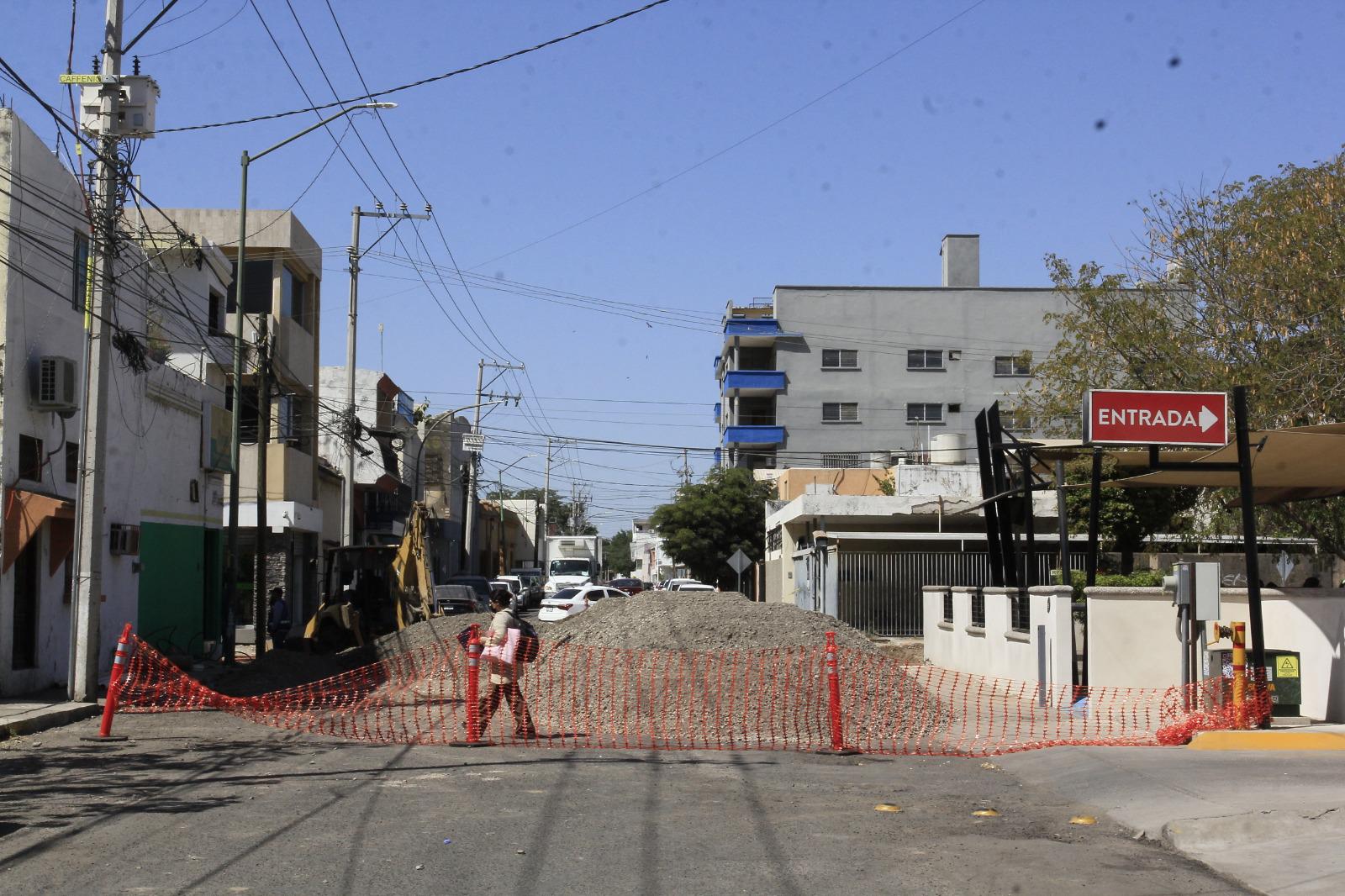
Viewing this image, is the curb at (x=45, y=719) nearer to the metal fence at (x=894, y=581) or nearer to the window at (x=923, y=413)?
the metal fence at (x=894, y=581)

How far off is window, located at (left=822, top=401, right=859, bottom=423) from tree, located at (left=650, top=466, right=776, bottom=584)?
31.1 feet

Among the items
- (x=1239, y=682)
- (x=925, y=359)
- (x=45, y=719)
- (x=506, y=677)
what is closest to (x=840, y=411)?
(x=925, y=359)

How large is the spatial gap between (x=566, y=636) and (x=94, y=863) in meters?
14.7

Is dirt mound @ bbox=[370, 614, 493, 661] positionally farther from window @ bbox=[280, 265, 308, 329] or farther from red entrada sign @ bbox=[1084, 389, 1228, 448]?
window @ bbox=[280, 265, 308, 329]

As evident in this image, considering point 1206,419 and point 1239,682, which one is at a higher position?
point 1206,419

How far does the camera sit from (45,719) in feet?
50.3

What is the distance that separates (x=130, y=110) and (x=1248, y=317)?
19723mm

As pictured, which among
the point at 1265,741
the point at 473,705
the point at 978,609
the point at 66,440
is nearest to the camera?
the point at 1265,741

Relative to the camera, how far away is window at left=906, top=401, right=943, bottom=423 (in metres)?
69.9

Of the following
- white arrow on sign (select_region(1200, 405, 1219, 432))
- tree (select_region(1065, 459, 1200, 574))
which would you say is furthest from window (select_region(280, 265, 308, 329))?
white arrow on sign (select_region(1200, 405, 1219, 432))

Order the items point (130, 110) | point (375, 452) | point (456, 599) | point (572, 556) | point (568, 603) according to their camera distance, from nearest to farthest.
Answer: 1. point (130, 110)
2. point (456, 599)
3. point (568, 603)
4. point (375, 452)
5. point (572, 556)

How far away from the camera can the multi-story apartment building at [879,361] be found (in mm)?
69438

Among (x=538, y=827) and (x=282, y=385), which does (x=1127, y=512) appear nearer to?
(x=282, y=385)

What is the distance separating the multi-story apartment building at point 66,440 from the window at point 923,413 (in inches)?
1906
